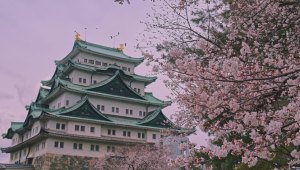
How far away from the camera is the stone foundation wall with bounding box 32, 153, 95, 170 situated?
86.4 ft

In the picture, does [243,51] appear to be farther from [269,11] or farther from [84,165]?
[84,165]

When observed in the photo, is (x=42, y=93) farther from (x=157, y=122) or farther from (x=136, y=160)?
(x=136, y=160)

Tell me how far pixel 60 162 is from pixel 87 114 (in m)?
5.65

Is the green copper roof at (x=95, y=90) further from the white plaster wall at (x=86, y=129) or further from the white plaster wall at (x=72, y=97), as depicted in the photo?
the white plaster wall at (x=86, y=129)

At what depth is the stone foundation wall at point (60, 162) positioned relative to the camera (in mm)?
26344

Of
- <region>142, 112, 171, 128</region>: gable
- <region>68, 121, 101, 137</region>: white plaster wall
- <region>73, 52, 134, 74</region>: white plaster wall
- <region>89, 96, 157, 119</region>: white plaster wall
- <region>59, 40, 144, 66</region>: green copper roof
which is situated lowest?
<region>68, 121, 101, 137</region>: white plaster wall

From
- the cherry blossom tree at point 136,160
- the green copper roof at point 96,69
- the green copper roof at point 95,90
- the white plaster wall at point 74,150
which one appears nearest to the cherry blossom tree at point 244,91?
the cherry blossom tree at point 136,160

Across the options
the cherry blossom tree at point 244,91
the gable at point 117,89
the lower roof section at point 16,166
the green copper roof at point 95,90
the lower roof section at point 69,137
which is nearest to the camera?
the cherry blossom tree at point 244,91

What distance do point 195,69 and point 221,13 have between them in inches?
233

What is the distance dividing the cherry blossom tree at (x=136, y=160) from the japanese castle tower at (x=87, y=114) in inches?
118

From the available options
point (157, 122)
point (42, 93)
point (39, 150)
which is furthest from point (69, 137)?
point (42, 93)

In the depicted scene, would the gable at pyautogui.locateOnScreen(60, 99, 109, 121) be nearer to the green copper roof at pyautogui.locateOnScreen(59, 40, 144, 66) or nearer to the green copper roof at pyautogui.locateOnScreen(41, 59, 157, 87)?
the green copper roof at pyautogui.locateOnScreen(41, 59, 157, 87)

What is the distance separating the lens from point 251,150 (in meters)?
5.14

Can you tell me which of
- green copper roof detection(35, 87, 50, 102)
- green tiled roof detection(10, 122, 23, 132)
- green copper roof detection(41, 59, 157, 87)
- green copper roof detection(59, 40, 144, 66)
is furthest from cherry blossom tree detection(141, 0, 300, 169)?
green tiled roof detection(10, 122, 23, 132)
